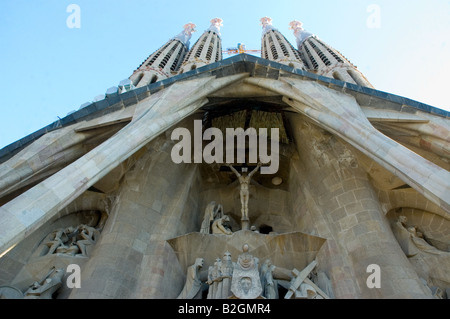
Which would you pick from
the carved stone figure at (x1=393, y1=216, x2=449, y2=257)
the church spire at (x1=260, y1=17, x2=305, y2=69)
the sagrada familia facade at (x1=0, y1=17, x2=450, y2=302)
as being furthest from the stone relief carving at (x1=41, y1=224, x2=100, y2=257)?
the church spire at (x1=260, y1=17, x2=305, y2=69)

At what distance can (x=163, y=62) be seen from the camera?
24.6 m

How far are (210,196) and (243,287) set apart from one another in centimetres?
430

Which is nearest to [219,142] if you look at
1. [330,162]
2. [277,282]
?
[330,162]

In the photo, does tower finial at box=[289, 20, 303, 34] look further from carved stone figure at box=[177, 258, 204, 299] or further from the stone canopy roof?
carved stone figure at box=[177, 258, 204, 299]

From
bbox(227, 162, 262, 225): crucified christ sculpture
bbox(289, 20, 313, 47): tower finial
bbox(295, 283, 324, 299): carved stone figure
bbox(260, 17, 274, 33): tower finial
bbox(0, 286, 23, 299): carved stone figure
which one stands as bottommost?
bbox(0, 286, 23, 299): carved stone figure

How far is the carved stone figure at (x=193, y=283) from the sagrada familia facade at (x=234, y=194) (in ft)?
0.12

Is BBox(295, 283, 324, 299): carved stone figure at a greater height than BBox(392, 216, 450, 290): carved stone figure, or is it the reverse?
BBox(392, 216, 450, 290): carved stone figure

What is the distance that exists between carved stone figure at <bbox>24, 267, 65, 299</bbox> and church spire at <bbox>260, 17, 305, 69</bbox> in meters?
18.2

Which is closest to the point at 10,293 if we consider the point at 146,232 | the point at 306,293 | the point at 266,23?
the point at 146,232

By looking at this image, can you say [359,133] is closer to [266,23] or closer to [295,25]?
[295,25]

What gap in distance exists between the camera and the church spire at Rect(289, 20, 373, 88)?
20406 mm

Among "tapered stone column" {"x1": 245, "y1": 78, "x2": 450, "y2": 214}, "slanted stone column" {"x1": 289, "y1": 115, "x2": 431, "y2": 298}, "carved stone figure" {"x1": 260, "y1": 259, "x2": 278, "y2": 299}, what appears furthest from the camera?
"slanted stone column" {"x1": 289, "y1": 115, "x2": 431, "y2": 298}

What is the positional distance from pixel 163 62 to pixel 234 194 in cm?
1668
